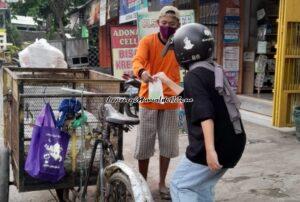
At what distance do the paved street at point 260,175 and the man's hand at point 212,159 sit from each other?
48.1 inches

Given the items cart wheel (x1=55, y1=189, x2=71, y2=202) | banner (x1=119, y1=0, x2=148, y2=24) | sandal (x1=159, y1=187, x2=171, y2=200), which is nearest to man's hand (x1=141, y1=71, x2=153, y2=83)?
cart wheel (x1=55, y1=189, x2=71, y2=202)

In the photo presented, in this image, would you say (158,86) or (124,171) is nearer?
(124,171)

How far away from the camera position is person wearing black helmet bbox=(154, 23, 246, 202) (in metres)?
2.85

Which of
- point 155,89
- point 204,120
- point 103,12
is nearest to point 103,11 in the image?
point 103,12

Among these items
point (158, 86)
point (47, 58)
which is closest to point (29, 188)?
point (158, 86)

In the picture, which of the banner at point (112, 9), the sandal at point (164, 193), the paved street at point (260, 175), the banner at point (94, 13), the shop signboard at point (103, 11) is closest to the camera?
the sandal at point (164, 193)

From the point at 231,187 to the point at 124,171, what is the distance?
92.4 inches

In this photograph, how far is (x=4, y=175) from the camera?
409 centimetres

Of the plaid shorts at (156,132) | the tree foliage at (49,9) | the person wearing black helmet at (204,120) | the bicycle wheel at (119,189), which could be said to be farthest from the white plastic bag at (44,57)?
the tree foliage at (49,9)

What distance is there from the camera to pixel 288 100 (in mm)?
7820

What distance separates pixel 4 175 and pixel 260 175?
9.59ft

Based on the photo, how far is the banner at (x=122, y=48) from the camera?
29.2ft

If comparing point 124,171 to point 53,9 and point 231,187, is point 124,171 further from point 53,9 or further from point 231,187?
point 53,9

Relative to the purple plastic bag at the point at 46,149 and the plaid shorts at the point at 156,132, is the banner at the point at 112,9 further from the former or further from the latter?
the purple plastic bag at the point at 46,149
